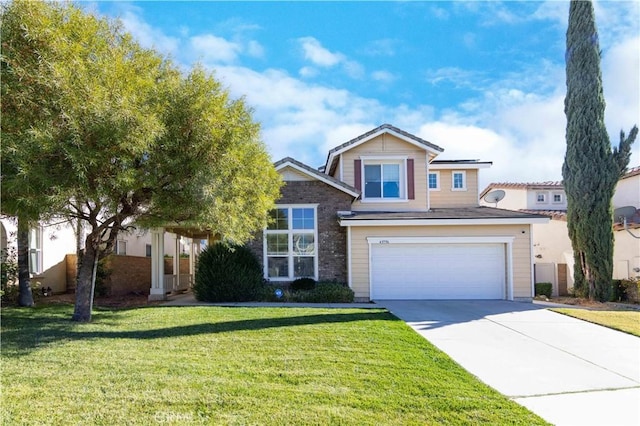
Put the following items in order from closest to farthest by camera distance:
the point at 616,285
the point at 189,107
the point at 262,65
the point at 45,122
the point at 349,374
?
the point at 349,374 → the point at 45,122 → the point at 189,107 → the point at 262,65 → the point at 616,285

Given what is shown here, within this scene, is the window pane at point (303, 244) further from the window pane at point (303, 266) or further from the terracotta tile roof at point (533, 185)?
the terracotta tile roof at point (533, 185)

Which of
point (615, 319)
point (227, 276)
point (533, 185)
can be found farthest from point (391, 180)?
point (533, 185)

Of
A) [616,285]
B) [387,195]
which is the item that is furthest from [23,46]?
[616,285]

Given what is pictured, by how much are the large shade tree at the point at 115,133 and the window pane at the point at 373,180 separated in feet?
25.7

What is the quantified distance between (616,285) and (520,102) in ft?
28.2

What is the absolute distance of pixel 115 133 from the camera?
779cm

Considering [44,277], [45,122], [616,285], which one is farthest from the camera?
[616,285]

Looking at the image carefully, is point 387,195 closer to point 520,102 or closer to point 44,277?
point 520,102

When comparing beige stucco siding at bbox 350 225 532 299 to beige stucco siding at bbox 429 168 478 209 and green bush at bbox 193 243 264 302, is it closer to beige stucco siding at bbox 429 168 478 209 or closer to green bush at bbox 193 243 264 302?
green bush at bbox 193 243 264 302

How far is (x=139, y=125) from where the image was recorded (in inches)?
315

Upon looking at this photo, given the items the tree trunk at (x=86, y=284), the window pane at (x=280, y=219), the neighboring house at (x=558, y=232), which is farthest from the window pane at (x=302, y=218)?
the neighboring house at (x=558, y=232)

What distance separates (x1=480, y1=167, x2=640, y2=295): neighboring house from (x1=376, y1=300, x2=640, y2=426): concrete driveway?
7654mm

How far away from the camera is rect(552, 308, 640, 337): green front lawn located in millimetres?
10602

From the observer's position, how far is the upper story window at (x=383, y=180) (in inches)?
698
